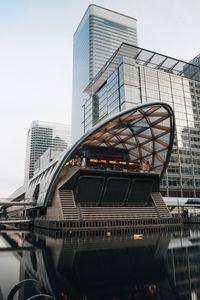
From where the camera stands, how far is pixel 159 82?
90.3 meters

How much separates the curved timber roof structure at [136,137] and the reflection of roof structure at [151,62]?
4726 cm

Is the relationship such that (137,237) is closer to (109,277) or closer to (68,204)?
(68,204)

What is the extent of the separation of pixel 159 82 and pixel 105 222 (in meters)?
68.6

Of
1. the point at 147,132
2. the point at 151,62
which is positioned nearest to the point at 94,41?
the point at 151,62

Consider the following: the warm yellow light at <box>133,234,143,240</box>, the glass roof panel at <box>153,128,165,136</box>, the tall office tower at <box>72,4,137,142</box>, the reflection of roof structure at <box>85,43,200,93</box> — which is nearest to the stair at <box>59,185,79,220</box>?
the warm yellow light at <box>133,234,143,240</box>

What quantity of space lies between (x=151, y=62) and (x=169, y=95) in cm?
1470

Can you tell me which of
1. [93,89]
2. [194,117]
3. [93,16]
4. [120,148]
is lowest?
[120,148]

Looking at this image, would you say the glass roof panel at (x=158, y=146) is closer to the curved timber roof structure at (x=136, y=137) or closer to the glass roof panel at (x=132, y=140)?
the curved timber roof structure at (x=136, y=137)

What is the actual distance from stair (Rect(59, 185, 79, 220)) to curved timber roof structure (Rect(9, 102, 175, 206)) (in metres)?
2.53

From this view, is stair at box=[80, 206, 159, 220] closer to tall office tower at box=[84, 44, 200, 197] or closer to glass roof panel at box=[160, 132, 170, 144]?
glass roof panel at box=[160, 132, 170, 144]

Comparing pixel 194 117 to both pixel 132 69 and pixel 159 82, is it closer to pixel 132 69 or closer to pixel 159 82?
pixel 159 82

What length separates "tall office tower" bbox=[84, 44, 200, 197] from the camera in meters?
81.8

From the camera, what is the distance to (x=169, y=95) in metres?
90.6

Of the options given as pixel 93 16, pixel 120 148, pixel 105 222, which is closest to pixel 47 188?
pixel 105 222
